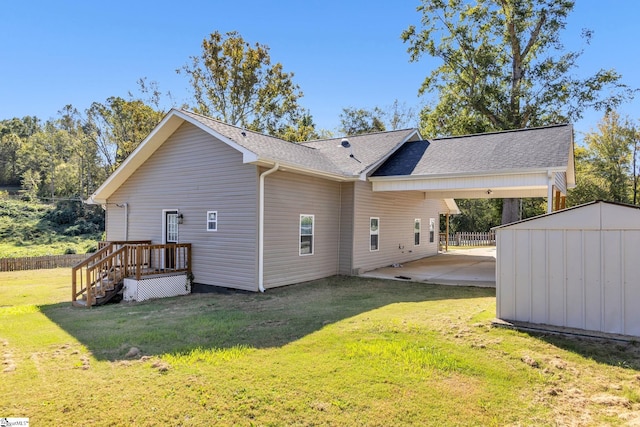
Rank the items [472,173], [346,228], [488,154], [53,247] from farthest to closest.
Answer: [53,247] → [346,228] → [488,154] → [472,173]

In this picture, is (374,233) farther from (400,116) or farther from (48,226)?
(48,226)

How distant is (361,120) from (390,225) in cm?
2183

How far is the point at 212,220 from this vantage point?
33.6 feet

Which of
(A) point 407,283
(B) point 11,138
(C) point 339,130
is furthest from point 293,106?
(B) point 11,138

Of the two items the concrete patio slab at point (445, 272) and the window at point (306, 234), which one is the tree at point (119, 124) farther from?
the concrete patio slab at point (445, 272)

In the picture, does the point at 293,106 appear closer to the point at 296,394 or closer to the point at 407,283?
the point at 407,283

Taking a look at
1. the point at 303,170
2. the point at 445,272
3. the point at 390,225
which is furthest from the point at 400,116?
the point at 303,170

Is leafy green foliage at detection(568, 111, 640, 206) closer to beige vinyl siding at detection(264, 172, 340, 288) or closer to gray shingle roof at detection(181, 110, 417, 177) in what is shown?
gray shingle roof at detection(181, 110, 417, 177)

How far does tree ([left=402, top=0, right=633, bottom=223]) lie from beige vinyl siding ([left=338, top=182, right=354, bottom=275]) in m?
12.3

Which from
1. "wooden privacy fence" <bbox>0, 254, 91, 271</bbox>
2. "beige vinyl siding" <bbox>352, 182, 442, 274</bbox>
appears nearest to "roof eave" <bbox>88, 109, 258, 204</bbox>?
"beige vinyl siding" <bbox>352, 182, 442, 274</bbox>

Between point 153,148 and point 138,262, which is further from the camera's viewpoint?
point 153,148

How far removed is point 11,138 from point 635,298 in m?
68.0

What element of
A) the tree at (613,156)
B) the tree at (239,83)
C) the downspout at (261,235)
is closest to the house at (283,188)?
the downspout at (261,235)

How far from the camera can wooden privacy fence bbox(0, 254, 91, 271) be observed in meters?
16.6
